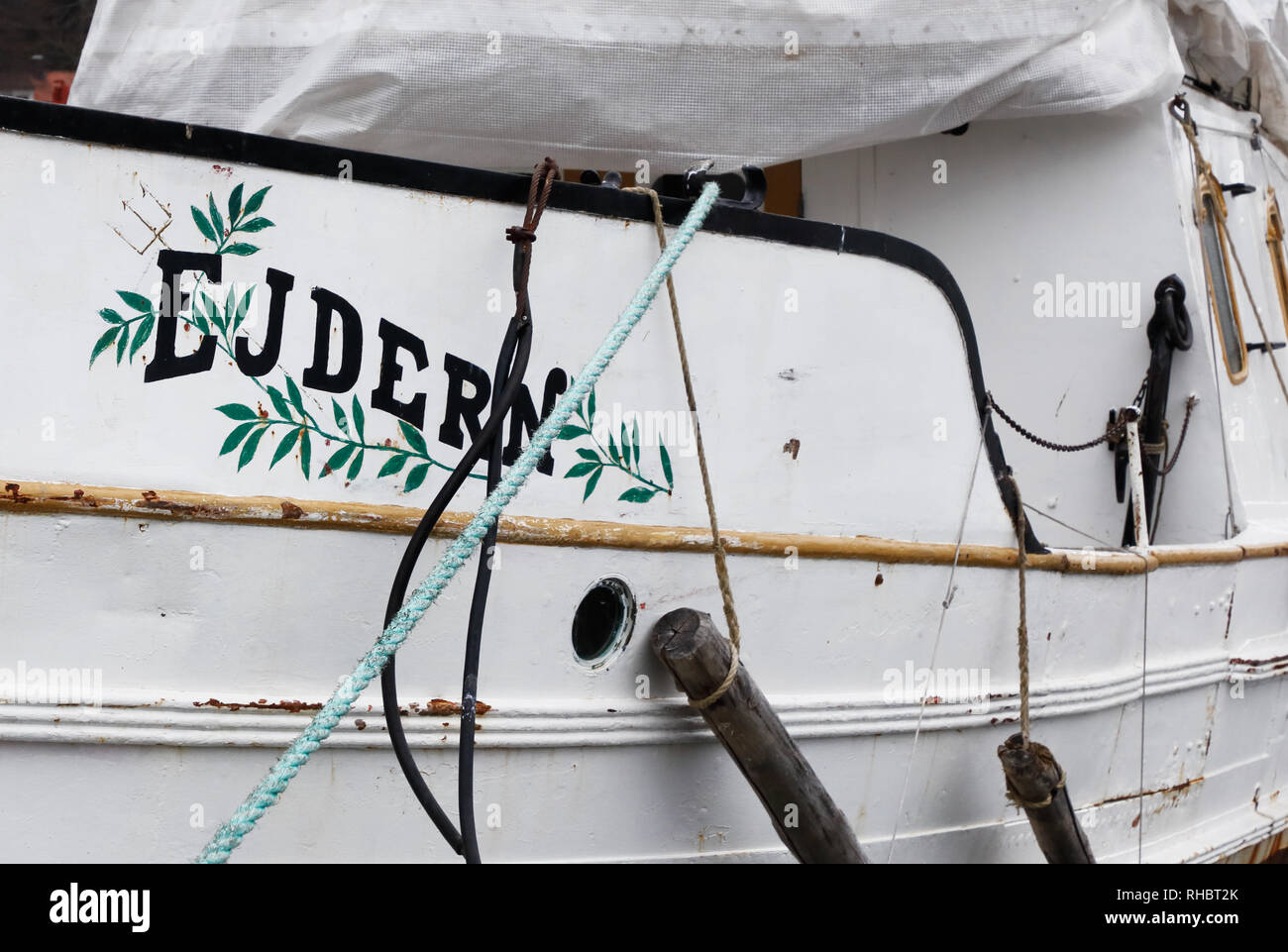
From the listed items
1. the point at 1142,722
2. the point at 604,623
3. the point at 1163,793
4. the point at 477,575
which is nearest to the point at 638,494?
the point at 604,623

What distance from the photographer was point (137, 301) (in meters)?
2.17

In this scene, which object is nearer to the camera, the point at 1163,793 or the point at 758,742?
the point at 758,742

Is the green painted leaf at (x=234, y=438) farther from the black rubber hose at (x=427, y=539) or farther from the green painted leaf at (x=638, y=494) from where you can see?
the green painted leaf at (x=638, y=494)

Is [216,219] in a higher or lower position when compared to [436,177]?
lower

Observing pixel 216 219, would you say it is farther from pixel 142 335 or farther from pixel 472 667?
pixel 472 667

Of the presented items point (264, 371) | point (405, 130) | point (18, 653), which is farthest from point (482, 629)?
point (405, 130)

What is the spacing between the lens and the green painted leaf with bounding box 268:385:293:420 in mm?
2271

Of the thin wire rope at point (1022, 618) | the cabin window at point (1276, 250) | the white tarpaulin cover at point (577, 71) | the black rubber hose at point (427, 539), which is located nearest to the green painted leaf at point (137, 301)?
the black rubber hose at point (427, 539)

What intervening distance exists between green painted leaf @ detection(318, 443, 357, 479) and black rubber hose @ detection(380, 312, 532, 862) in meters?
0.18

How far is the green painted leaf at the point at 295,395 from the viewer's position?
2285mm

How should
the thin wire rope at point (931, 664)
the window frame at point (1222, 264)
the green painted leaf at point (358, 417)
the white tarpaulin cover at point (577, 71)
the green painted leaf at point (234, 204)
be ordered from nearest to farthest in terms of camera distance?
the green painted leaf at point (234, 204)
the green painted leaf at point (358, 417)
the white tarpaulin cover at point (577, 71)
the thin wire rope at point (931, 664)
the window frame at point (1222, 264)

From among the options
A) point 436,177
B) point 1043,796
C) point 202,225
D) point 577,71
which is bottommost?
point 1043,796

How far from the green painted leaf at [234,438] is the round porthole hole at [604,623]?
2.52 feet

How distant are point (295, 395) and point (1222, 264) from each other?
349cm
